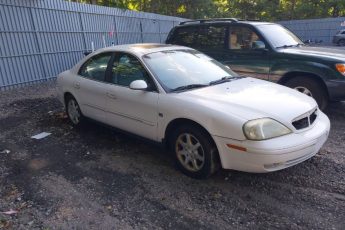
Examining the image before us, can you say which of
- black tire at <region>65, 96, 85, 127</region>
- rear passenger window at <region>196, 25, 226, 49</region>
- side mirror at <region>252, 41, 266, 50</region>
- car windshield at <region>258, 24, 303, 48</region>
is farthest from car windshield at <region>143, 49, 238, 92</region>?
rear passenger window at <region>196, 25, 226, 49</region>

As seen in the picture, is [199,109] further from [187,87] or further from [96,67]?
[96,67]

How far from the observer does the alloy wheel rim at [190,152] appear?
3.90m

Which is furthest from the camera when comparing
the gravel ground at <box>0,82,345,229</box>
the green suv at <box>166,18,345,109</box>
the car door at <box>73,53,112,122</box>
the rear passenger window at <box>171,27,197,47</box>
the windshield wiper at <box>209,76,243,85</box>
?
the rear passenger window at <box>171,27,197,47</box>

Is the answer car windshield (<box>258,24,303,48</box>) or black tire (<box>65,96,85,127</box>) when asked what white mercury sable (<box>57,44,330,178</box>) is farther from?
car windshield (<box>258,24,303,48</box>)

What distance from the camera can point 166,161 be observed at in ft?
15.3

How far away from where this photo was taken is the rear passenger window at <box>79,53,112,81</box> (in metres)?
5.26

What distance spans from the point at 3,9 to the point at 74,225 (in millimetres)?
8317

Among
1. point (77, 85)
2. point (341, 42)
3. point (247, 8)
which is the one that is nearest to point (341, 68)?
point (77, 85)

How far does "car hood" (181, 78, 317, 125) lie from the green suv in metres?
2.03

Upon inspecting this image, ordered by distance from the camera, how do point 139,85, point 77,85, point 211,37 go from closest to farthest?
1. point 139,85
2. point 77,85
3. point 211,37

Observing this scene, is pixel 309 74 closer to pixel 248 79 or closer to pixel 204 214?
pixel 248 79

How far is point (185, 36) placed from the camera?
8.33 meters

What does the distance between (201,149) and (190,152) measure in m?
0.18

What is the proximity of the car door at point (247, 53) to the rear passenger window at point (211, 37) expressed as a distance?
0.20 m
